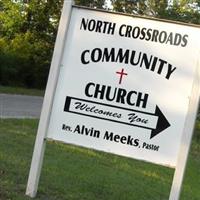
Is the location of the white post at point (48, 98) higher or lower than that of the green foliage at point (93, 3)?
lower

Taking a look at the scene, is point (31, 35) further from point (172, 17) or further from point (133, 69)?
Result: point (133, 69)

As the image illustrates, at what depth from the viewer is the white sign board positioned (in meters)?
6.29

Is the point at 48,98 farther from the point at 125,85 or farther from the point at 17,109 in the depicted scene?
the point at 17,109

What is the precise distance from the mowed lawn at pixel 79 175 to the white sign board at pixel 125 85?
32.5 inches

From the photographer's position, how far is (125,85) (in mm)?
6426

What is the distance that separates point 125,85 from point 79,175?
247 centimetres

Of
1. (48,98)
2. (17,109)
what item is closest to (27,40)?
(17,109)

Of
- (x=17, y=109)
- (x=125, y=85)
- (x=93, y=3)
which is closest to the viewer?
(x=125, y=85)

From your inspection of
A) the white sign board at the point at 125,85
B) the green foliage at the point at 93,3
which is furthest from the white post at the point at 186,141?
the green foliage at the point at 93,3

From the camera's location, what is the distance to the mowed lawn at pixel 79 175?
23.3 feet

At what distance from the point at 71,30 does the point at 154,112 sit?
131 centimetres

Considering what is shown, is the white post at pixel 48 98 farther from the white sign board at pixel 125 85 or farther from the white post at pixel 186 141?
the white post at pixel 186 141

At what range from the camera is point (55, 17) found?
4238cm

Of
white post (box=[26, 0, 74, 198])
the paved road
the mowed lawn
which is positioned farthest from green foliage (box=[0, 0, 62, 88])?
white post (box=[26, 0, 74, 198])
